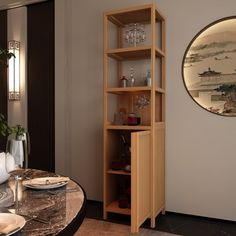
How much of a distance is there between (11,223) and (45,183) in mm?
498

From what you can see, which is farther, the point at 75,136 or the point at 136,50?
the point at 75,136

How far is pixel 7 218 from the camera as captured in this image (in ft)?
2.95

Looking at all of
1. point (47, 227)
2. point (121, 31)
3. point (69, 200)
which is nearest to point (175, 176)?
point (121, 31)

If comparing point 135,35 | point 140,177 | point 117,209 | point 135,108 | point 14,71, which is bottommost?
point 117,209

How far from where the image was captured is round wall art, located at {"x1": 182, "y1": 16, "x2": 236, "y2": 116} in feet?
8.93

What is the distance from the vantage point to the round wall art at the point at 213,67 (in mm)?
2721

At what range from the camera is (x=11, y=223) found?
2.86ft

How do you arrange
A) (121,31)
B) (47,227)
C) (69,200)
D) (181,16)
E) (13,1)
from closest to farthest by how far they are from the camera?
(47,227) < (69,200) < (181,16) < (121,31) < (13,1)

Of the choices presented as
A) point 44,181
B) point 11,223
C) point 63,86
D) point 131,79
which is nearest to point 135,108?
point 131,79

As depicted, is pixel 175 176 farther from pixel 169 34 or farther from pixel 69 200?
pixel 69 200

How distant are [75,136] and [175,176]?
1.31 m

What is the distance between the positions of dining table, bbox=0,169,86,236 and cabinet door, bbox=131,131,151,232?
926 mm

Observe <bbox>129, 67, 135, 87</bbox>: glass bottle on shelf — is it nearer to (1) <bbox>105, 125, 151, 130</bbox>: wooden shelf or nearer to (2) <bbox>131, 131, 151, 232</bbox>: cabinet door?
(1) <bbox>105, 125, 151, 130</bbox>: wooden shelf

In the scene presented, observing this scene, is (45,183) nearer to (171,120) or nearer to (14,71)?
(171,120)
